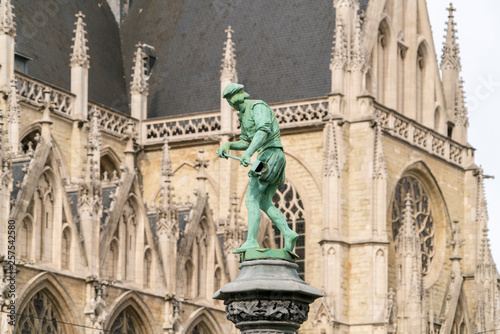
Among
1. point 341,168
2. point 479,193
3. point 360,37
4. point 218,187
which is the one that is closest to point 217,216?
point 218,187

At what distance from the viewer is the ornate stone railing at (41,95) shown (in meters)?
40.8

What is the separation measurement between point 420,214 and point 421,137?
284cm

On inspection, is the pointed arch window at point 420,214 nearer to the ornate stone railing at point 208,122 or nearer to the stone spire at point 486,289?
the stone spire at point 486,289

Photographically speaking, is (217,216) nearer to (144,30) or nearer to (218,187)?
(218,187)

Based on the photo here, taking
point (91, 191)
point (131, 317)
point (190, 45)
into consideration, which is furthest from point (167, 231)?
point (190, 45)

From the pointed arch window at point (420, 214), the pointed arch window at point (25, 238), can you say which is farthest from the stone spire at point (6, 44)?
the pointed arch window at point (420, 214)

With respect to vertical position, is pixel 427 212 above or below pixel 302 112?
below

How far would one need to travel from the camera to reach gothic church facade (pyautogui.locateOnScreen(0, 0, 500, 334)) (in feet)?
119

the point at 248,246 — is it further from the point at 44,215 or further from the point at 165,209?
the point at 165,209

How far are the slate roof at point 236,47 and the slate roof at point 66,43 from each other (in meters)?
0.95

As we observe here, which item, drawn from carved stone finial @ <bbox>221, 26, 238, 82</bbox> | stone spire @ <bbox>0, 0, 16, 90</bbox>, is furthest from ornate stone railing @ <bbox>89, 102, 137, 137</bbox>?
stone spire @ <bbox>0, 0, 16, 90</bbox>

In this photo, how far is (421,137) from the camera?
4816 cm

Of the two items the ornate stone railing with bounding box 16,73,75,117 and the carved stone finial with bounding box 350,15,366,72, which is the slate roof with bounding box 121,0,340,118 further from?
the ornate stone railing with bounding box 16,73,75,117

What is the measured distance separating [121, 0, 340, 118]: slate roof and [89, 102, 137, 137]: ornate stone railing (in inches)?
82.9
